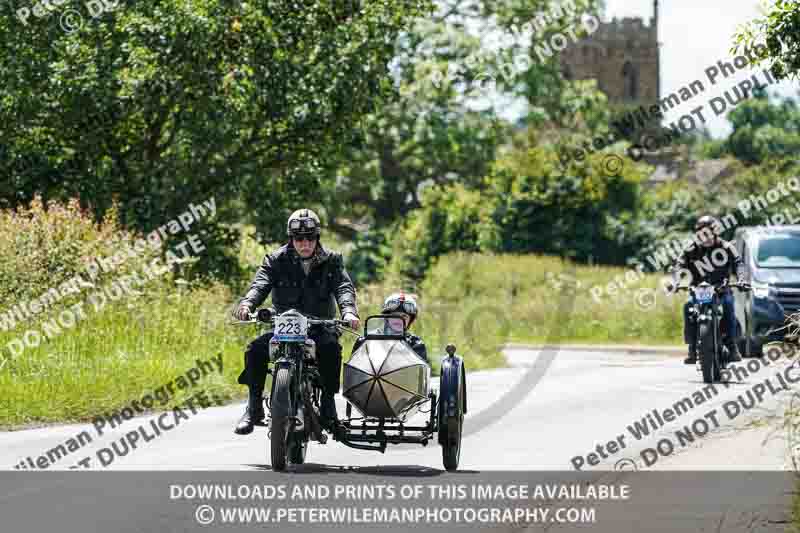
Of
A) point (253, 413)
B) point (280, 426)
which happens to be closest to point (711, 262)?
point (253, 413)

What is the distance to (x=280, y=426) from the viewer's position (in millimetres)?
10102

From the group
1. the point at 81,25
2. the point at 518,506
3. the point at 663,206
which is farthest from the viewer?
the point at 663,206

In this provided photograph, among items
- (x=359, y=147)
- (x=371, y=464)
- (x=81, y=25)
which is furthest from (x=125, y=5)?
(x=371, y=464)

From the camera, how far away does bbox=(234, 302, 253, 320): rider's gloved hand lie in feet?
34.5

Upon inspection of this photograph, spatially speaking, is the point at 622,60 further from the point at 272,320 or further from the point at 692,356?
the point at 272,320

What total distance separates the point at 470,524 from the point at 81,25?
1924 centimetres

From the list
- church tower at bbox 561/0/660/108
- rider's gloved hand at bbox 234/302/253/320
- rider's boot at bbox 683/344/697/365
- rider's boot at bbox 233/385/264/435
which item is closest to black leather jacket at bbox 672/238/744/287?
rider's boot at bbox 683/344/697/365

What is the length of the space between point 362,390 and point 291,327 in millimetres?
674

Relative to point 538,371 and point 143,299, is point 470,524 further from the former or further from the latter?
point 538,371

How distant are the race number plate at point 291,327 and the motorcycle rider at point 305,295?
48cm

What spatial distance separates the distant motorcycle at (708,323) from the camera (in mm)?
18297

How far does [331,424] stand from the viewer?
10.7 metres

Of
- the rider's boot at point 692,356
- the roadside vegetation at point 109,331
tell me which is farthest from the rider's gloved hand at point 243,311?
the rider's boot at point 692,356

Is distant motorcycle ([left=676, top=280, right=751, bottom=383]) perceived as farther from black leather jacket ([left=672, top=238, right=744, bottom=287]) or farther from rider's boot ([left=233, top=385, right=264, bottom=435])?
rider's boot ([left=233, top=385, right=264, bottom=435])
